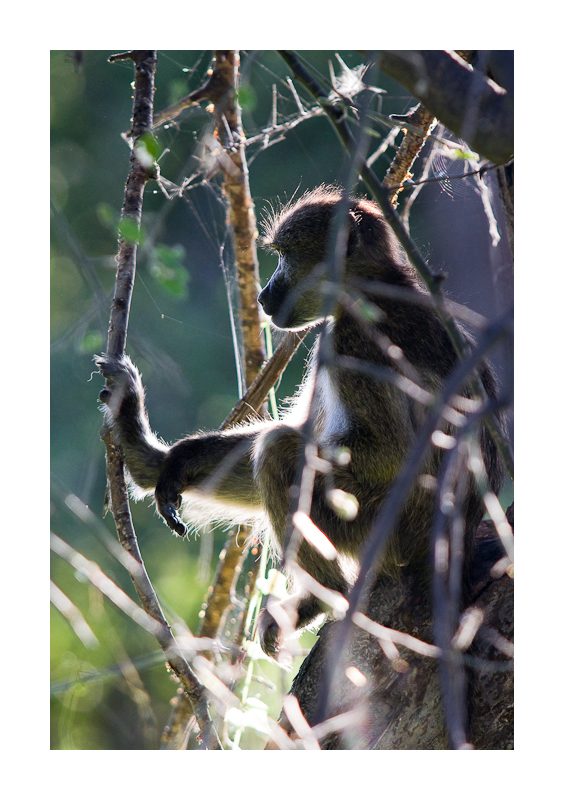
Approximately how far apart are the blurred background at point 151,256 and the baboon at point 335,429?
22cm

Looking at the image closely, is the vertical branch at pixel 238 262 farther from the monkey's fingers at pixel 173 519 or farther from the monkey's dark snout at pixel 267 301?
the monkey's fingers at pixel 173 519

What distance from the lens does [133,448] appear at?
9.65 ft

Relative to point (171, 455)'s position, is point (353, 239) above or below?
above

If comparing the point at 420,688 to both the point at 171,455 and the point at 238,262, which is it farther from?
the point at 238,262

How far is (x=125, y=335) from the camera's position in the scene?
261 centimetres

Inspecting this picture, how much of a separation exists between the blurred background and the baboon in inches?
8.6

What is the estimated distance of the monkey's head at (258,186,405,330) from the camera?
2869 mm

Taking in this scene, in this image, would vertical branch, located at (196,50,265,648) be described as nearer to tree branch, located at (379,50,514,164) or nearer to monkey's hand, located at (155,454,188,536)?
monkey's hand, located at (155,454,188,536)

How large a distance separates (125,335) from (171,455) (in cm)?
52

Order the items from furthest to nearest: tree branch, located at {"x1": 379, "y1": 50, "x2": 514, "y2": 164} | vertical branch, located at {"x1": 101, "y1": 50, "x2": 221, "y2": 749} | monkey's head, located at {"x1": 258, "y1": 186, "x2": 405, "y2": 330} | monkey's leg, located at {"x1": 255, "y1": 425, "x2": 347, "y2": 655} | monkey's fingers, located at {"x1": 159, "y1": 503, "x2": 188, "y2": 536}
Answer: monkey's head, located at {"x1": 258, "y1": 186, "x2": 405, "y2": 330}
monkey's fingers, located at {"x1": 159, "y1": 503, "x2": 188, "y2": 536}
monkey's leg, located at {"x1": 255, "y1": 425, "x2": 347, "y2": 655}
vertical branch, located at {"x1": 101, "y1": 50, "x2": 221, "y2": 749}
tree branch, located at {"x1": 379, "y1": 50, "x2": 514, "y2": 164}

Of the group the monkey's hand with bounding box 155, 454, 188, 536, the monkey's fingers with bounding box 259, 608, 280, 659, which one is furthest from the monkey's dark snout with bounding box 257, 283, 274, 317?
the monkey's fingers with bounding box 259, 608, 280, 659

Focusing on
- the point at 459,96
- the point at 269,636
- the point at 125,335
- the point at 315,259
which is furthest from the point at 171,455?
the point at 459,96

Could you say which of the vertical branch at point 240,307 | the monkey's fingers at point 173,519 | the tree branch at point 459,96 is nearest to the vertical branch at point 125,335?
the monkey's fingers at point 173,519
